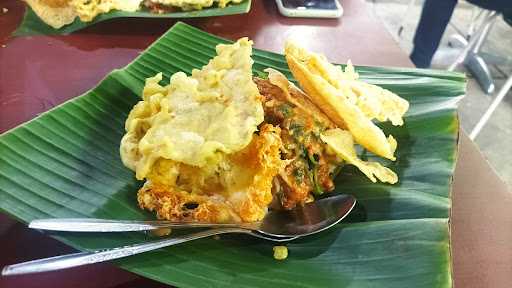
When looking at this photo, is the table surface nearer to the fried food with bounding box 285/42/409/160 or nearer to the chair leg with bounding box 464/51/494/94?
the fried food with bounding box 285/42/409/160

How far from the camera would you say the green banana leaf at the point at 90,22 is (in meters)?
2.11

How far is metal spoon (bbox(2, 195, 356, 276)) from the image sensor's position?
1042mm

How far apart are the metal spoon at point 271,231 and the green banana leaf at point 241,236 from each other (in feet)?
0.10

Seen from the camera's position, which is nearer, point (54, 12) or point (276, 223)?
point (276, 223)

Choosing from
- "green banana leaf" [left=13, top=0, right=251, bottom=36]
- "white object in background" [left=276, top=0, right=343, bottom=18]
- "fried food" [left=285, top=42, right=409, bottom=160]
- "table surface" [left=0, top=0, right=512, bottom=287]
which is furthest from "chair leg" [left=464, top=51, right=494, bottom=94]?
"fried food" [left=285, top=42, right=409, bottom=160]

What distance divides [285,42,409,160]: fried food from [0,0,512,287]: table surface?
1.16 feet

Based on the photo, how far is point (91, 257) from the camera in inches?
42.1

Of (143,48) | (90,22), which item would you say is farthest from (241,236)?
(90,22)

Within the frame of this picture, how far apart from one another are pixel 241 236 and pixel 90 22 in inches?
52.3

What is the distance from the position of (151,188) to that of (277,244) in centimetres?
36

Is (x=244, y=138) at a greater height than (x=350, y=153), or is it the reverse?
(x=244, y=138)

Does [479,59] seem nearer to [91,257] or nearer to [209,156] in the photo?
[209,156]

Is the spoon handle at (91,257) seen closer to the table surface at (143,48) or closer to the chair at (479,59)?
the table surface at (143,48)

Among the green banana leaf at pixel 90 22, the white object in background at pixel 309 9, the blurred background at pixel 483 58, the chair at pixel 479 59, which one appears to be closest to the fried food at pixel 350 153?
the green banana leaf at pixel 90 22
